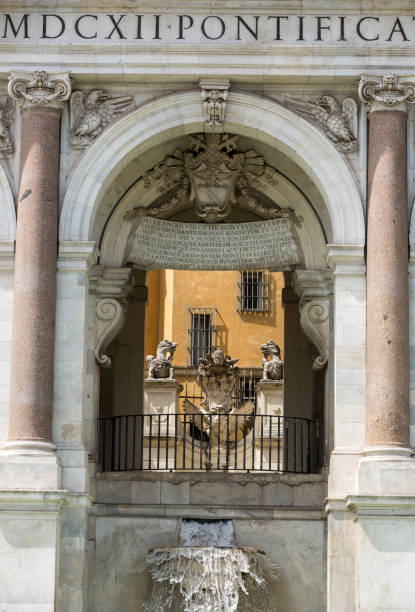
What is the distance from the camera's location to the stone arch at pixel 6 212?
25125 millimetres

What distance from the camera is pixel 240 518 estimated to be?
86.4 feet

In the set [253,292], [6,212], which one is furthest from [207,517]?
[253,292]

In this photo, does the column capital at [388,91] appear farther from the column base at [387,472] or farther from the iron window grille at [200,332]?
the iron window grille at [200,332]

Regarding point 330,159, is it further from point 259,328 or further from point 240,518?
point 259,328

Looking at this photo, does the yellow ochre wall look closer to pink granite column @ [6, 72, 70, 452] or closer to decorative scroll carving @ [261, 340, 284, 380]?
decorative scroll carving @ [261, 340, 284, 380]

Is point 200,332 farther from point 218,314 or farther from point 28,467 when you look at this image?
point 28,467

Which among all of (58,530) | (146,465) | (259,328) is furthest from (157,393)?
(259,328)

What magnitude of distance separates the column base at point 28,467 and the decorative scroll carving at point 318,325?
509 centimetres

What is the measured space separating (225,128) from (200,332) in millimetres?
22749

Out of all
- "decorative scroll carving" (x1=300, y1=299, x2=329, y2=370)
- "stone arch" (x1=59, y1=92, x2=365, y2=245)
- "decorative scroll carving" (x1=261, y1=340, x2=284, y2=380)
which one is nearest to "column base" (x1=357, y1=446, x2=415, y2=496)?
"decorative scroll carving" (x1=300, y1=299, x2=329, y2=370)

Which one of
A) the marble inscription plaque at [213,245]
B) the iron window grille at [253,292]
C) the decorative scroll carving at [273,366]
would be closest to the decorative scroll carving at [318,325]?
the marble inscription plaque at [213,245]

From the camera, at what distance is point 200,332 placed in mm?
A: 48406

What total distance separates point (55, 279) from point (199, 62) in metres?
4.06

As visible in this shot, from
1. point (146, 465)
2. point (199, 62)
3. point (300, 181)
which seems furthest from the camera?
point (146, 465)
